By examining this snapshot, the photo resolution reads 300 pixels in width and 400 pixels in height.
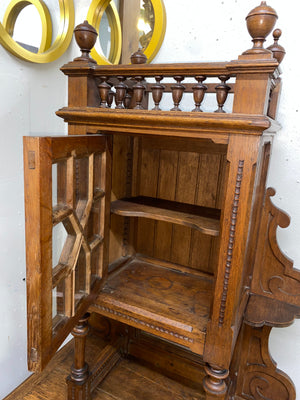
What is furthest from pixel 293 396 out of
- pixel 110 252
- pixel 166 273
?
pixel 110 252

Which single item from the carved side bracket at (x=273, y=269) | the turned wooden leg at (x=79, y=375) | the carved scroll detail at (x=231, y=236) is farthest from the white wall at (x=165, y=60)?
the carved scroll detail at (x=231, y=236)

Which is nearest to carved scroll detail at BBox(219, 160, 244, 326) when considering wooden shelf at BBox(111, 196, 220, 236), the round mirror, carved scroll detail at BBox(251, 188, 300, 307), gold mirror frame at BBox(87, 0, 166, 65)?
wooden shelf at BBox(111, 196, 220, 236)

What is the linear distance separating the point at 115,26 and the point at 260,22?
3.74 ft

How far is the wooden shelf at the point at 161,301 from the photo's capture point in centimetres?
110

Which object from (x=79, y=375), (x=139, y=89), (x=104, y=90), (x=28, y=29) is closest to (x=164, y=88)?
(x=139, y=89)

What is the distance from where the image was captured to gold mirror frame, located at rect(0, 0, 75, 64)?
1.25 metres

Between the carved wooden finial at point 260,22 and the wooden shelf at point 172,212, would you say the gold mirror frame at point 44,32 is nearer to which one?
the wooden shelf at point 172,212

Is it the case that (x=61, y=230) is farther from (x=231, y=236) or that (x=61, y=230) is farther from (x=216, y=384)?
(x=216, y=384)

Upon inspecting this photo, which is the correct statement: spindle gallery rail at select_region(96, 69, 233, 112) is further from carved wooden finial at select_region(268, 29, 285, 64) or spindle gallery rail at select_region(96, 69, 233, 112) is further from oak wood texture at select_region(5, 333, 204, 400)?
oak wood texture at select_region(5, 333, 204, 400)

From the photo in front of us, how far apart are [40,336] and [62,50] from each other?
129 cm

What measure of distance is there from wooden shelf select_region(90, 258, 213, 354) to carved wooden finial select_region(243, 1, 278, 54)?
35.7 inches

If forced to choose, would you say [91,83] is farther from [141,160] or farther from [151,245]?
[151,245]

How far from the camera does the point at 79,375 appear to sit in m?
1.40

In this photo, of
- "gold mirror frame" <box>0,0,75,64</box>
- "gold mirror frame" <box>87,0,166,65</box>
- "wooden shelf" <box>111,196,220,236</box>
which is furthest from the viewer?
"gold mirror frame" <box>87,0,166,65</box>
